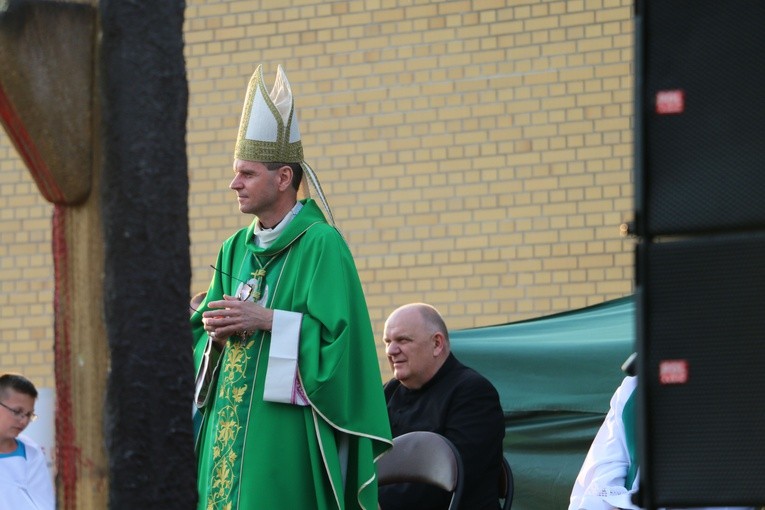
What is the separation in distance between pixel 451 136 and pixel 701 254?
593 cm

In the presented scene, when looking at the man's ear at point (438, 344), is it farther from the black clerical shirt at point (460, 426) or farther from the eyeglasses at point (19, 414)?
the eyeglasses at point (19, 414)

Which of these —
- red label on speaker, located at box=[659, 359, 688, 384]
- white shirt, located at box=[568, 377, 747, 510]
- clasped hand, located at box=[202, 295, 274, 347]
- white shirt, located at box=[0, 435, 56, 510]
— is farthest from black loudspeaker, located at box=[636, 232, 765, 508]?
white shirt, located at box=[0, 435, 56, 510]

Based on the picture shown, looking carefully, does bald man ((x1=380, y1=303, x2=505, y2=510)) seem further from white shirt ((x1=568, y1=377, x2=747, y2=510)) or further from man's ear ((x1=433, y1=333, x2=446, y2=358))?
white shirt ((x1=568, y1=377, x2=747, y2=510))

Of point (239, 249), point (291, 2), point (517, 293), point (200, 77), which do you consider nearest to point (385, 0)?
point (291, 2)

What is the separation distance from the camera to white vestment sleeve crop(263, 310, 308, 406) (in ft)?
17.4

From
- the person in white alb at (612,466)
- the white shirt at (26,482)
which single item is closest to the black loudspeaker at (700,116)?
the person in white alb at (612,466)

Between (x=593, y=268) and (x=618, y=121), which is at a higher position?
(x=618, y=121)

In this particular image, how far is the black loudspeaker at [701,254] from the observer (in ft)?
11.4

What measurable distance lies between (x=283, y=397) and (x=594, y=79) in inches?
175

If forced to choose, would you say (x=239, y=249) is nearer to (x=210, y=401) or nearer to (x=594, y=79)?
(x=210, y=401)

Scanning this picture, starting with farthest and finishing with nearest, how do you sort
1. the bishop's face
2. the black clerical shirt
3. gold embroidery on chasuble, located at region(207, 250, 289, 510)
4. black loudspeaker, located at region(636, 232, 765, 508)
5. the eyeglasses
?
the eyeglasses < the black clerical shirt < the bishop's face < gold embroidery on chasuble, located at region(207, 250, 289, 510) < black loudspeaker, located at region(636, 232, 765, 508)

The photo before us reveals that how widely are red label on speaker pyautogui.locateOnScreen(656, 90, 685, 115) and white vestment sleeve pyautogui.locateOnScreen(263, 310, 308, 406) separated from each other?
2.12 m

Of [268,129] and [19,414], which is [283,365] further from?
[19,414]

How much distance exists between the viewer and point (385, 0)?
9594mm
